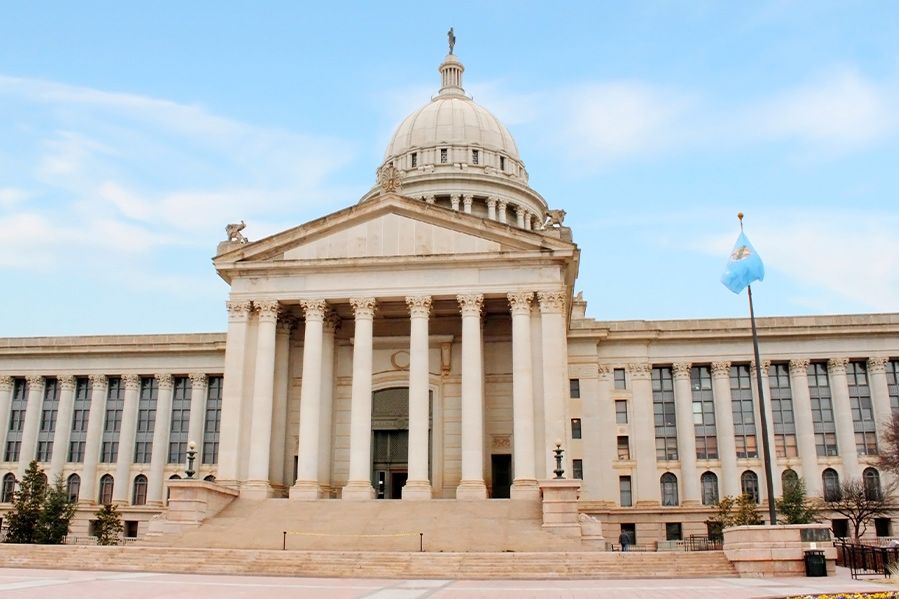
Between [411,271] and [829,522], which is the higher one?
[411,271]

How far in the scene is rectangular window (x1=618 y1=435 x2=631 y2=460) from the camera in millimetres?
58250

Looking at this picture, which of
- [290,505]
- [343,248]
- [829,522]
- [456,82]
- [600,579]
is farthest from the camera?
[456,82]

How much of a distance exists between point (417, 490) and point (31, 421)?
36.2 meters

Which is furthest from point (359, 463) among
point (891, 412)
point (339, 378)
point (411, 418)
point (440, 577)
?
point (891, 412)

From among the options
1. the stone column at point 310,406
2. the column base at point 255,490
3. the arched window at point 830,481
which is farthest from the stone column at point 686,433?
the column base at point 255,490

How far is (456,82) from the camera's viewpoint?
85.0 m

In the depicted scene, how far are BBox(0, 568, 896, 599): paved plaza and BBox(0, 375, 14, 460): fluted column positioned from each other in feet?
131

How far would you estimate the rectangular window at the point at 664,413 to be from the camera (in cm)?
5869

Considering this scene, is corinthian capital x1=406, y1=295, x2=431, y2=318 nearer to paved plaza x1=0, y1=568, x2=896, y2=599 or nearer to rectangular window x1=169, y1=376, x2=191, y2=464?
paved plaza x1=0, y1=568, x2=896, y2=599

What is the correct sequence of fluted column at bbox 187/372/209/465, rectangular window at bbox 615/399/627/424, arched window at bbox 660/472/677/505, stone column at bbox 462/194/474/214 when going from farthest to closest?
stone column at bbox 462/194/474/214
fluted column at bbox 187/372/209/465
rectangular window at bbox 615/399/627/424
arched window at bbox 660/472/677/505

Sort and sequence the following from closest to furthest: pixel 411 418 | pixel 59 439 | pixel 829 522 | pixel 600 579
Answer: pixel 600 579 < pixel 411 418 < pixel 829 522 < pixel 59 439

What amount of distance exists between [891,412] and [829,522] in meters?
8.52

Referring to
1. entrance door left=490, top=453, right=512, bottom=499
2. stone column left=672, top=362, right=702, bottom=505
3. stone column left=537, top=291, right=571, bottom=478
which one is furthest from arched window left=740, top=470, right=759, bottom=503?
stone column left=537, top=291, right=571, bottom=478

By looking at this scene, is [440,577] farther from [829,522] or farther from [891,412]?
[891,412]
